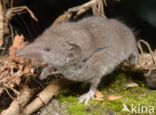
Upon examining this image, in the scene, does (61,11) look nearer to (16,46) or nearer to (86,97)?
(16,46)

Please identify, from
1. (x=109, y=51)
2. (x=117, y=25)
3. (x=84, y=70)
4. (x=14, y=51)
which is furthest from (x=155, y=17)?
(x=14, y=51)

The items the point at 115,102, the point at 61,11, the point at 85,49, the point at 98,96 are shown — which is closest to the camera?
the point at 85,49

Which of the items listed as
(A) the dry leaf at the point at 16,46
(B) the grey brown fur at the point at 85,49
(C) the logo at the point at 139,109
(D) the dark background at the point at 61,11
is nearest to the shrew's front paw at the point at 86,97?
(B) the grey brown fur at the point at 85,49

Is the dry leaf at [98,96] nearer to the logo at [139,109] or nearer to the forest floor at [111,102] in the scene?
the forest floor at [111,102]

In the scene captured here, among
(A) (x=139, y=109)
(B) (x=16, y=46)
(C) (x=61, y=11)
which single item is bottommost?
(A) (x=139, y=109)

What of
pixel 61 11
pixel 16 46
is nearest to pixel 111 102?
pixel 16 46

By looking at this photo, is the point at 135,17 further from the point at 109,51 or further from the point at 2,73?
the point at 2,73
